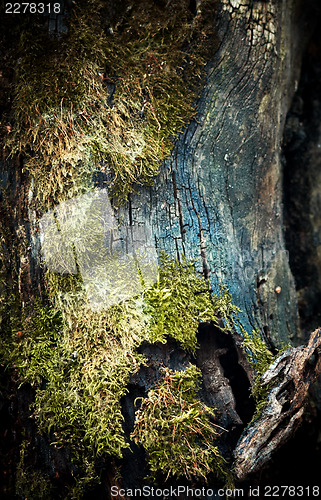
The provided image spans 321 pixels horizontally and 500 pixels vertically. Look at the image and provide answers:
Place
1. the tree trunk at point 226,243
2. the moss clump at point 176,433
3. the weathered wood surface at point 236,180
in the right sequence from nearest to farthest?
the moss clump at point 176,433 → the tree trunk at point 226,243 → the weathered wood surface at point 236,180

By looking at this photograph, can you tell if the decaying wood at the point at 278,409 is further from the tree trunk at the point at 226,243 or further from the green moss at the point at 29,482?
the green moss at the point at 29,482

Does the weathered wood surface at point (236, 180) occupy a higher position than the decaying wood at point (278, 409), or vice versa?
the weathered wood surface at point (236, 180)

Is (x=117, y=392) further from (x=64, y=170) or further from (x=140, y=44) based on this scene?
(x=140, y=44)

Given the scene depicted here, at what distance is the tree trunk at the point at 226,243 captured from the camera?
171 cm

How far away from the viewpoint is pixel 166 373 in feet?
5.53

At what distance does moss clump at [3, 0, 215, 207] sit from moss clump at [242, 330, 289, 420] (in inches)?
42.4

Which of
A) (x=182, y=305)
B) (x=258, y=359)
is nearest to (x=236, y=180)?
(x=182, y=305)

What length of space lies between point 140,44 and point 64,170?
2.59 ft

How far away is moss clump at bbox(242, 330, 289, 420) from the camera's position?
5.69ft

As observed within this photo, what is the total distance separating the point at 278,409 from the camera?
169 centimetres

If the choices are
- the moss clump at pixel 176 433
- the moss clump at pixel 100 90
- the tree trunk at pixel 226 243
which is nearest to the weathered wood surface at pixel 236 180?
the tree trunk at pixel 226 243

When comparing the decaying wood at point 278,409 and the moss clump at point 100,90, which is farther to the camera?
the moss clump at point 100,90

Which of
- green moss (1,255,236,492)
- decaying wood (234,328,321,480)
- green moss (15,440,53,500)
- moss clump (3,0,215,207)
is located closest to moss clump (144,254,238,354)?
green moss (1,255,236,492)

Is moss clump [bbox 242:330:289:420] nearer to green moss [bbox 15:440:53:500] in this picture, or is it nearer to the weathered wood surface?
the weathered wood surface
